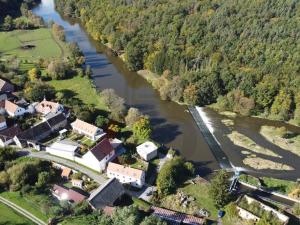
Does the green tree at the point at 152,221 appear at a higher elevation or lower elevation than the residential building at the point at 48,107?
lower

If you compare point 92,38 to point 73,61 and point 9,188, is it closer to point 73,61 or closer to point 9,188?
point 73,61

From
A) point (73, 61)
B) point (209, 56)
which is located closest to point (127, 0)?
point (73, 61)

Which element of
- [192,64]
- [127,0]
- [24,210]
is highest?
[127,0]

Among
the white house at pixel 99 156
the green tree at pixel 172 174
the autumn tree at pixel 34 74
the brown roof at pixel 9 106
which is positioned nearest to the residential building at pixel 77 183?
the white house at pixel 99 156

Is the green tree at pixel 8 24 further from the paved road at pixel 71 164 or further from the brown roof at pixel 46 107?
the paved road at pixel 71 164

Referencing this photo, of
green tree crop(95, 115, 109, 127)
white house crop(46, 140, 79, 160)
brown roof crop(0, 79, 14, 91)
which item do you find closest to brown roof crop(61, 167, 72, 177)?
white house crop(46, 140, 79, 160)

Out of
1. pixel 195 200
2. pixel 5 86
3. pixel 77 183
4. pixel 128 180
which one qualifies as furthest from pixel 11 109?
pixel 195 200

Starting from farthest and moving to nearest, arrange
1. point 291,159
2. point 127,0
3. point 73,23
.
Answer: point 73,23
point 127,0
point 291,159

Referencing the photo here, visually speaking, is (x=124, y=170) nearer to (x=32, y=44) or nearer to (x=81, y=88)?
(x=81, y=88)
